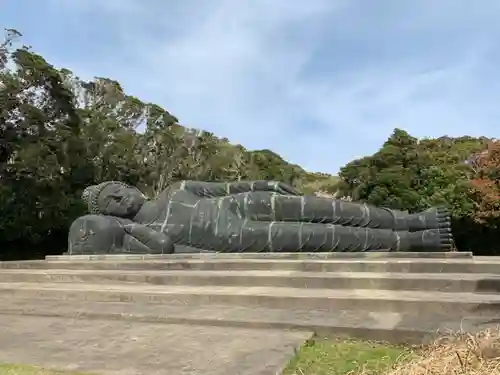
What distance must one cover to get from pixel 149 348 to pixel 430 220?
14.9 ft

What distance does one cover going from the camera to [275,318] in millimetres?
3689

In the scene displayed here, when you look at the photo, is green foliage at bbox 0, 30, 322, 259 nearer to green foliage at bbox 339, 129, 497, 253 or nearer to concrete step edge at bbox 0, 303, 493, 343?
green foliage at bbox 339, 129, 497, 253

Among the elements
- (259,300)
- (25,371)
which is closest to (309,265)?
(259,300)

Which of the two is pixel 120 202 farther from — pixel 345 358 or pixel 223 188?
pixel 345 358

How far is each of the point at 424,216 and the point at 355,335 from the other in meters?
3.85

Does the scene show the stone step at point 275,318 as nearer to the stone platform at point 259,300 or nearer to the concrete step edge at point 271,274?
the stone platform at point 259,300

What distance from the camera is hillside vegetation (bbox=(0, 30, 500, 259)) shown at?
15555 millimetres

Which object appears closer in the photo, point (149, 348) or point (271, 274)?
point (149, 348)

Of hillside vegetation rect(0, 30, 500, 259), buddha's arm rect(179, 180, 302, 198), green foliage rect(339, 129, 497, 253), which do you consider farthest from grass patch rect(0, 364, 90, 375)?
green foliage rect(339, 129, 497, 253)

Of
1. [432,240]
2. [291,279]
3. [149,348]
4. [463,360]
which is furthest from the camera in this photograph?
[432,240]

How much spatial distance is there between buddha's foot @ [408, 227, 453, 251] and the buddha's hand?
313 cm

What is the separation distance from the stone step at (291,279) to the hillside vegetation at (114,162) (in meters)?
10.3

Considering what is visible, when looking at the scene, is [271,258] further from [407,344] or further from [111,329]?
[407,344]

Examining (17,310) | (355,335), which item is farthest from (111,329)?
(355,335)
